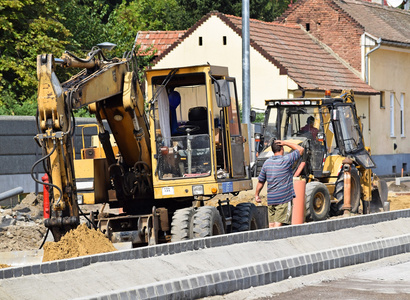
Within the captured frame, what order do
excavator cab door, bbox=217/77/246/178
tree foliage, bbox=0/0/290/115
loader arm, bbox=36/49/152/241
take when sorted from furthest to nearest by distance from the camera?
tree foliage, bbox=0/0/290/115 → excavator cab door, bbox=217/77/246/178 → loader arm, bbox=36/49/152/241

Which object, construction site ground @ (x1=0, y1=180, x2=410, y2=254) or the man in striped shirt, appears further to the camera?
construction site ground @ (x1=0, y1=180, x2=410, y2=254)

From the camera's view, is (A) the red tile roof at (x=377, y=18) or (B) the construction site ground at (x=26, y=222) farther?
(A) the red tile roof at (x=377, y=18)

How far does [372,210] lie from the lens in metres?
22.5

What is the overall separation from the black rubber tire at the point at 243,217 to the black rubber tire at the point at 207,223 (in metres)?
1.31

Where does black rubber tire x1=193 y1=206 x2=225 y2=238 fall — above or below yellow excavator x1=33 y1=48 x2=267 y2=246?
below

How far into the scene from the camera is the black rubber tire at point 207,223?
13.8 metres

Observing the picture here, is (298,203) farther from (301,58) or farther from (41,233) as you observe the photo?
(301,58)

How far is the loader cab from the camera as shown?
47.8 feet

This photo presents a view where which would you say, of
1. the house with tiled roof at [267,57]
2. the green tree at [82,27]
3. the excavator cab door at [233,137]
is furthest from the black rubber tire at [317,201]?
the green tree at [82,27]

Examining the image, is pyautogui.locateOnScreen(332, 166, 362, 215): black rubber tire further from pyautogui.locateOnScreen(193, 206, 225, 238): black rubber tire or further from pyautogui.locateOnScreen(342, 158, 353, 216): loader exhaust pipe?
pyautogui.locateOnScreen(193, 206, 225, 238): black rubber tire

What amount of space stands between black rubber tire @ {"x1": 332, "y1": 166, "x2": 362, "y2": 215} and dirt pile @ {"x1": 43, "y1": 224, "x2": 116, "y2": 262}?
27.2ft

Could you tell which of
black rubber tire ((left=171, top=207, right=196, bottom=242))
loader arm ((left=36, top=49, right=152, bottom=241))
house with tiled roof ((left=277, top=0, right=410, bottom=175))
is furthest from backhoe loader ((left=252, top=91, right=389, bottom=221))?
house with tiled roof ((left=277, top=0, right=410, bottom=175))

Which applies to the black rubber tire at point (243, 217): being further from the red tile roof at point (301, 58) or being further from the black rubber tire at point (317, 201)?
the red tile roof at point (301, 58)

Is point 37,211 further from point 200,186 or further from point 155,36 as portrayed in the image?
point 155,36
